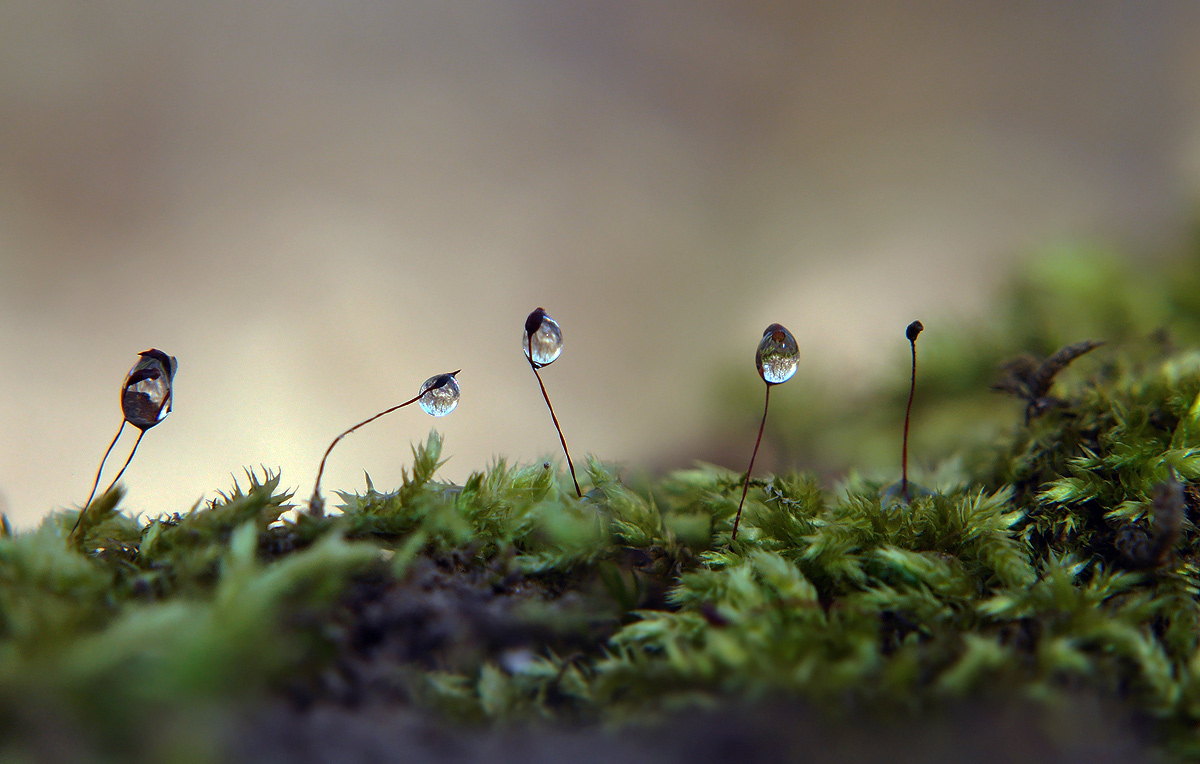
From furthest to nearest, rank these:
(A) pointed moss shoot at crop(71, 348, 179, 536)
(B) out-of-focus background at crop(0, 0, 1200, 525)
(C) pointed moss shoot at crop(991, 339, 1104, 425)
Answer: (B) out-of-focus background at crop(0, 0, 1200, 525) < (C) pointed moss shoot at crop(991, 339, 1104, 425) < (A) pointed moss shoot at crop(71, 348, 179, 536)

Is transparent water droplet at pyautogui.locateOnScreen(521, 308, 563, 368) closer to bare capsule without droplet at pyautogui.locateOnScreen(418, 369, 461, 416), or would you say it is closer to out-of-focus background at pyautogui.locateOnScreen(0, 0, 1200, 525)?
bare capsule without droplet at pyautogui.locateOnScreen(418, 369, 461, 416)

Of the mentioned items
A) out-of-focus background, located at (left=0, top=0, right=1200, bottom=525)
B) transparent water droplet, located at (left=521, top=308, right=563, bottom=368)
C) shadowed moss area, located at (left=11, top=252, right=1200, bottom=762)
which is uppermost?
out-of-focus background, located at (left=0, top=0, right=1200, bottom=525)

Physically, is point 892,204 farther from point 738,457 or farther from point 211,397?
point 211,397

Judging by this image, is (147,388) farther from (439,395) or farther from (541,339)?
(541,339)

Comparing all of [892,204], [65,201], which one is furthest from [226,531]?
[892,204]

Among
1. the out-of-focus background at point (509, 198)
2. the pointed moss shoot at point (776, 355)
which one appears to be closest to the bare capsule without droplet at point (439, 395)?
the pointed moss shoot at point (776, 355)

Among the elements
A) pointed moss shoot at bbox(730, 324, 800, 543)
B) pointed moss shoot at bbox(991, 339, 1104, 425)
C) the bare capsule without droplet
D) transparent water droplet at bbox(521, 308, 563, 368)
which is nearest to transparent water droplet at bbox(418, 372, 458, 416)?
the bare capsule without droplet

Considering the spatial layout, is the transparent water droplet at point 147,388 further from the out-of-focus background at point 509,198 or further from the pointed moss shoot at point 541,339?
the out-of-focus background at point 509,198
